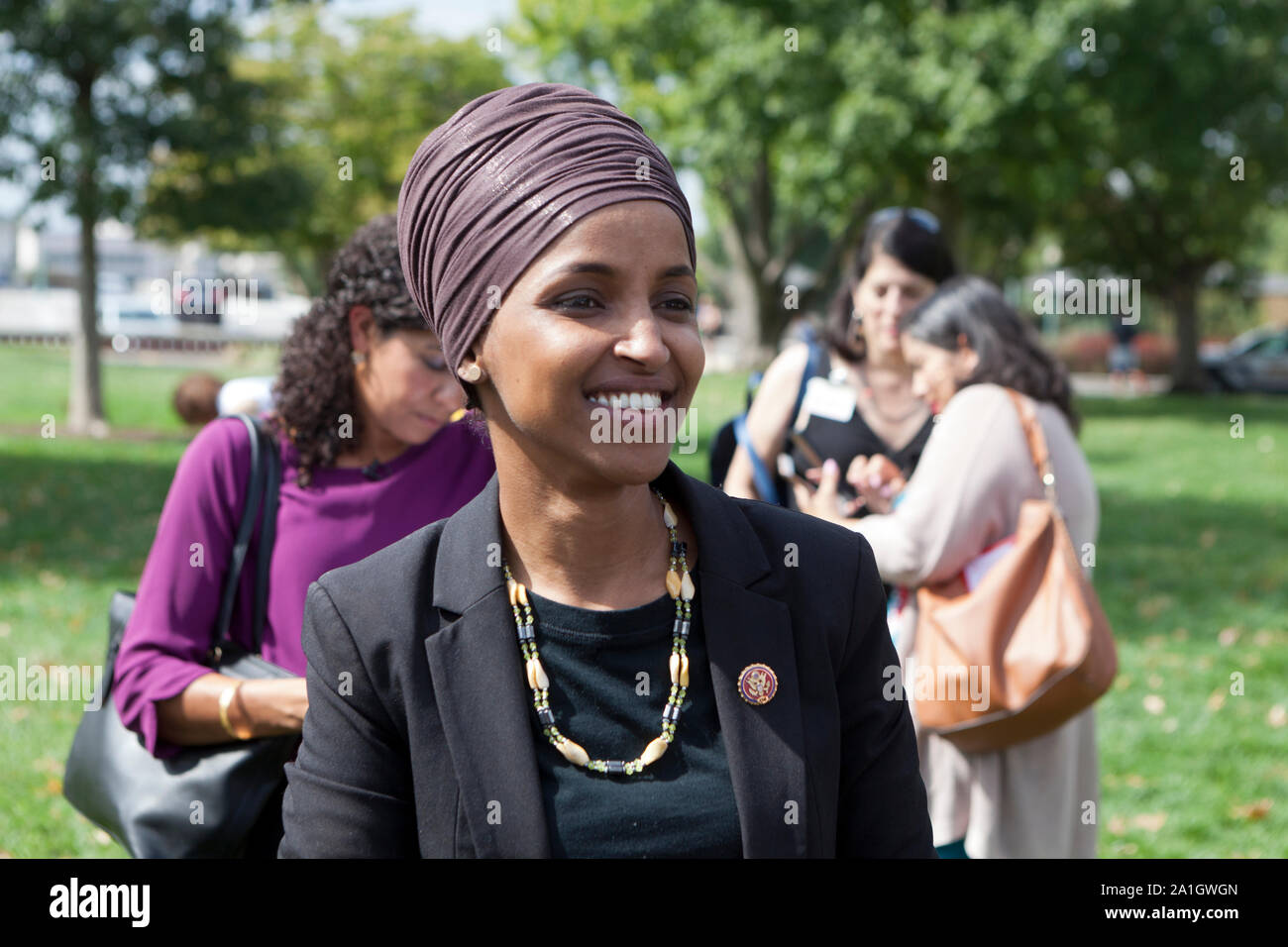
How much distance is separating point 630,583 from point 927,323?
2387mm

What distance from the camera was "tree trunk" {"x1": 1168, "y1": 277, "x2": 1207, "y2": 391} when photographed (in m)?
34.3

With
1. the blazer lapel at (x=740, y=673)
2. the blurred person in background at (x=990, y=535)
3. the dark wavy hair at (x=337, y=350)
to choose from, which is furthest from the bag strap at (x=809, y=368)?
the blazer lapel at (x=740, y=673)

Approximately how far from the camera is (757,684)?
1840 mm

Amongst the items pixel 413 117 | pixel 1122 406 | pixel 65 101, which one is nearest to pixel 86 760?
pixel 65 101

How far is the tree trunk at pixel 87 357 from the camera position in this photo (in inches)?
700

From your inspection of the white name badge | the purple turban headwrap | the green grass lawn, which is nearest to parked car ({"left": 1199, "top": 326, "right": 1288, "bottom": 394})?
the green grass lawn

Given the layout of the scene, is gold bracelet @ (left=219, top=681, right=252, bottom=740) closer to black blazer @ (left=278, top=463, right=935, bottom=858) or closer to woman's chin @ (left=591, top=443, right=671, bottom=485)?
black blazer @ (left=278, top=463, right=935, bottom=858)

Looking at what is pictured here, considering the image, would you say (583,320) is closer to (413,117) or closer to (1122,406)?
(1122,406)

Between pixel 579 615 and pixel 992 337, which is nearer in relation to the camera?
pixel 579 615

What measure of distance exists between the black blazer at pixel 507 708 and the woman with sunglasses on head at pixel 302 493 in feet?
2.66

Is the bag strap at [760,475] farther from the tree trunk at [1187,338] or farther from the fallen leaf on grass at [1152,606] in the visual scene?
the tree trunk at [1187,338]

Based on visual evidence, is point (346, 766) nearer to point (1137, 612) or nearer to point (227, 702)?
point (227, 702)

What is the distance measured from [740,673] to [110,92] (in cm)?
1737

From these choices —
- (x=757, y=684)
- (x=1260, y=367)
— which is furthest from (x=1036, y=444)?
(x=1260, y=367)
